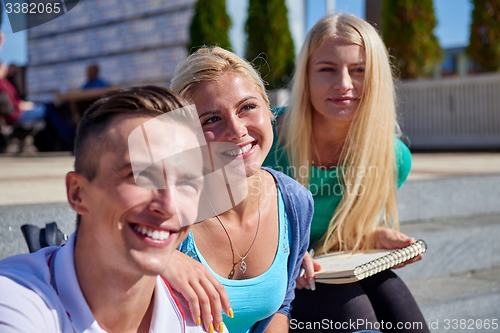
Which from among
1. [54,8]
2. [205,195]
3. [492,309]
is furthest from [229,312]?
[492,309]

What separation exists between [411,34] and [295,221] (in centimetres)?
794

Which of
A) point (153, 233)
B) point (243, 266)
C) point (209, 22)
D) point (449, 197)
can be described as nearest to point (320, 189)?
point (243, 266)

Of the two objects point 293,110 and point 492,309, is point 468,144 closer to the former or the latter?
point 492,309

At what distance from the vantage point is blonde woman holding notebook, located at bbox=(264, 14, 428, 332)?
7.13ft

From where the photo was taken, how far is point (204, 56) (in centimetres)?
160

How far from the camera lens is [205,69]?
5.15ft

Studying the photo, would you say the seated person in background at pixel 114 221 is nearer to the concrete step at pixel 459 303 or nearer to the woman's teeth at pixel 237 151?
the woman's teeth at pixel 237 151

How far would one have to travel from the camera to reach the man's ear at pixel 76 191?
3.35ft

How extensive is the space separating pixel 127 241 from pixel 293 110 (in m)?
1.44

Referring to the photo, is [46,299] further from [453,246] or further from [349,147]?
[453,246]

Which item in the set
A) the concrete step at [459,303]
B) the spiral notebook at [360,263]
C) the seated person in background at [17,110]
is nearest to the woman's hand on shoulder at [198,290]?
the spiral notebook at [360,263]

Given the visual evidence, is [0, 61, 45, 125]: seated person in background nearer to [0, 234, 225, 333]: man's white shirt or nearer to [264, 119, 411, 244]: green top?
[264, 119, 411, 244]: green top

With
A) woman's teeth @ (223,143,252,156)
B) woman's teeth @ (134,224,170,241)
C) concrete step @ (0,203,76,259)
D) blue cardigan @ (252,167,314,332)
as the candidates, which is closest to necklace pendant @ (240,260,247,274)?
blue cardigan @ (252,167,314,332)

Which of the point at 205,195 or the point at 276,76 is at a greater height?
the point at 205,195
